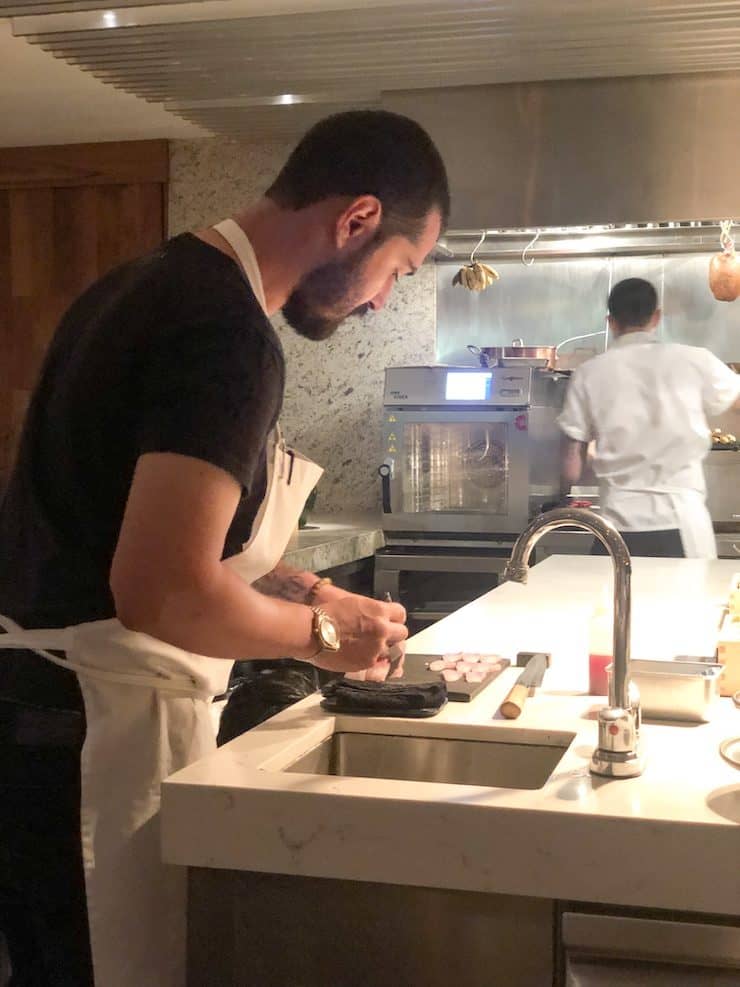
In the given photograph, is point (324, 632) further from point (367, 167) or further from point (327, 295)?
point (367, 167)

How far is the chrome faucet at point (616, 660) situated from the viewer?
132cm

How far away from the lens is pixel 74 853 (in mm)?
1342

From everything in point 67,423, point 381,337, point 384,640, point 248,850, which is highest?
point 381,337

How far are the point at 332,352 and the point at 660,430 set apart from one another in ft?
6.00

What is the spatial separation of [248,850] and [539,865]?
311 mm

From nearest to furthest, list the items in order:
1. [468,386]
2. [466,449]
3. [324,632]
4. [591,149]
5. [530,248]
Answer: [324,632] → [591,149] → [468,386] → [466,449] → [530,248]

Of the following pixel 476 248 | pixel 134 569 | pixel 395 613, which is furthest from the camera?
pixel 476 248

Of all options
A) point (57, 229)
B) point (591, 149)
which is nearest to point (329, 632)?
point (591, 149)

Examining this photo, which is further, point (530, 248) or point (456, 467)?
point (530, 248)

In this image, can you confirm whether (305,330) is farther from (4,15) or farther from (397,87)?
(397,87)

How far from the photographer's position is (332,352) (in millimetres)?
5246

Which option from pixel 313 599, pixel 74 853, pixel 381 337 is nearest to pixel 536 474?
pixel 381 337

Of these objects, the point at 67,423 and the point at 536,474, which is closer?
the point at 67,423

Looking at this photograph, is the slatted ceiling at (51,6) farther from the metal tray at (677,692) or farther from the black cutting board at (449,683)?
the metal tray at (677,692)
